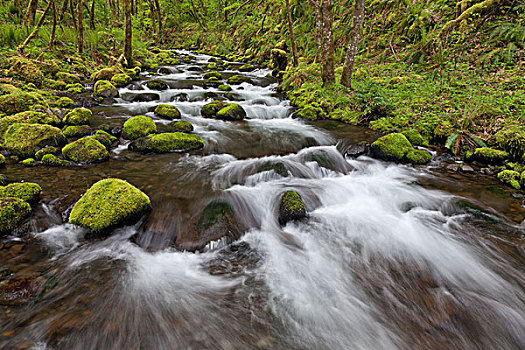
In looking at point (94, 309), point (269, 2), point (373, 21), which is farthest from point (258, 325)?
point (269, 2)

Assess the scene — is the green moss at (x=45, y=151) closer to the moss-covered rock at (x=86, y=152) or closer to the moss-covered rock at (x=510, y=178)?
the moss-covered rock at (x=86, y=152)

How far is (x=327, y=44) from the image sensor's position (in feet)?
33.4

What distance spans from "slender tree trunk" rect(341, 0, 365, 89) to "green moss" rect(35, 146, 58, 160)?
33.0 ft

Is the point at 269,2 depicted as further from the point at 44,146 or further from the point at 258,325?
the point at 258,325

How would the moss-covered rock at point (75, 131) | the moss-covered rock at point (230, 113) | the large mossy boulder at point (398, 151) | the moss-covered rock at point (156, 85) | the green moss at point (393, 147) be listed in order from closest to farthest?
the large mossy boulder at point (398, 151), the green moss at point (393, 147), the moss-covered rock at point (75, 131), the moss-covered rock at point (230, 113), the moss-covered rock at point (156, 85)

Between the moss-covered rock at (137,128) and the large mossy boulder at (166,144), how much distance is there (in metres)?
0.64

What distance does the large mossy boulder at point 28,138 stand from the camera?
5.73 metres

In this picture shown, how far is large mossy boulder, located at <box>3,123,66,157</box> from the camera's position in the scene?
5734 mm

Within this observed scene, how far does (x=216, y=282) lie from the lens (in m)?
3.30

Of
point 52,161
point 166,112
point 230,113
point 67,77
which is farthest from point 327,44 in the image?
point 67,77

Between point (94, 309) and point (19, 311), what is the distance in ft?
2.27

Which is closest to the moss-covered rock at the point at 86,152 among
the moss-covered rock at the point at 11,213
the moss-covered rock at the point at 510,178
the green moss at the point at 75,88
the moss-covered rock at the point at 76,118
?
the moss-covered rock at the point at 11,213

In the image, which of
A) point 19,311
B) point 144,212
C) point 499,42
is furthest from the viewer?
point 499,42

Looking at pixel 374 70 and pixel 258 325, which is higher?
pixel 374 70
